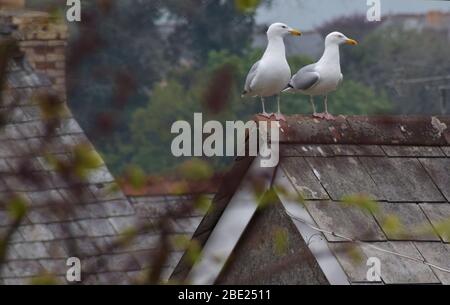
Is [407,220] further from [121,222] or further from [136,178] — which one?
[121,222]

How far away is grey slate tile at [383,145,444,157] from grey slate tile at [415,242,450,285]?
0.62 m

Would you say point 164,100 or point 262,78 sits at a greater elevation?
point 262,78

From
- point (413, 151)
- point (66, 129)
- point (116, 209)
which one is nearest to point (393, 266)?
point (413, 151)

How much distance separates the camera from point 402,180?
25.7 feet

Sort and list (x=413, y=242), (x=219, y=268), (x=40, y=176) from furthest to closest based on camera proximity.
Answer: (x=413, y=242) → (x=219, y=268) → (x=40, y=176)

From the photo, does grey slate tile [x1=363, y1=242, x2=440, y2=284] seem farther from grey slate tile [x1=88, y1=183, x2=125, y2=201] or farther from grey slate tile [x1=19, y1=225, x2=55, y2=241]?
grey slate tile [x1=19, y1=225, x2=55, y2=241]

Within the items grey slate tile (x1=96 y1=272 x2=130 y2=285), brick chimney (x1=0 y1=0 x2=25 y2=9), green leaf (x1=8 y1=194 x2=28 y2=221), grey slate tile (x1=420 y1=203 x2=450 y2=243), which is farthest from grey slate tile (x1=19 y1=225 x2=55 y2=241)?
green leaf (x1=8 y1=194 x2=28 y2=221)

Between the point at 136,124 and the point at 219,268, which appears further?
the point at 136,124

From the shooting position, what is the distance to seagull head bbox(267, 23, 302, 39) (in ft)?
30.0

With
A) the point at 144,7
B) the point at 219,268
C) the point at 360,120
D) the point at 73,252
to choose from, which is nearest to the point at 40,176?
the point at 73,252

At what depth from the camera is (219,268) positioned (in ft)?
22.4

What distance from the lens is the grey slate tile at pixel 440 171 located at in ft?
26.0
